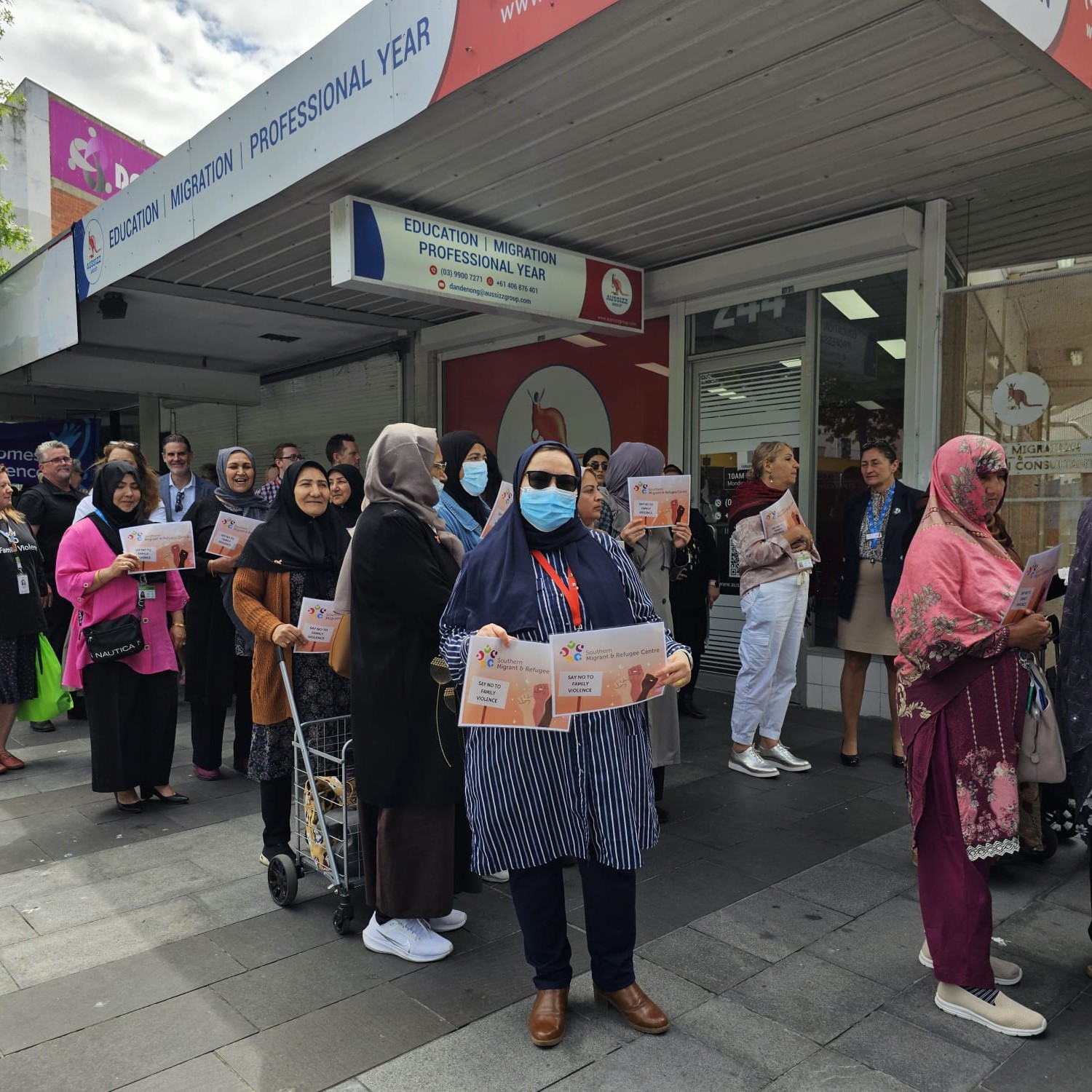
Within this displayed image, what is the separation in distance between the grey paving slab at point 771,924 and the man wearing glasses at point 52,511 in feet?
19.4

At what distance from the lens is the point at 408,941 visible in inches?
130

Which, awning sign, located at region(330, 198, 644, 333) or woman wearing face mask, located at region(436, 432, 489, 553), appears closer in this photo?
woman wearing face mask, located at region(436, 432, 489, 553)

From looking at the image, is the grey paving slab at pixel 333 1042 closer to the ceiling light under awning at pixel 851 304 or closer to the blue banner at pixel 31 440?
the ceiling light under awning at pixel 851 304

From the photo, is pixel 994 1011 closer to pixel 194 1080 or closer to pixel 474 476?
pixel 194 1080

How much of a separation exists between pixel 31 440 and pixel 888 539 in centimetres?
1363

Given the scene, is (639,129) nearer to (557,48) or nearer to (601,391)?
(557,48)

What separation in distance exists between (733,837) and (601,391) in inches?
220

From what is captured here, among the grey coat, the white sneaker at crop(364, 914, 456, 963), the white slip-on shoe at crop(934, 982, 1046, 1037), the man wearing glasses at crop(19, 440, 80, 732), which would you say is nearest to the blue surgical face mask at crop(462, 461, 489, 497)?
the grey coat

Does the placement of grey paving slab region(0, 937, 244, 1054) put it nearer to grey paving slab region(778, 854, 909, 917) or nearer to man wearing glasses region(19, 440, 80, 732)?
grey paving slab region(778, 854, 909, 917)

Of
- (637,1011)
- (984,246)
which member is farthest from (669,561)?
(984,246)

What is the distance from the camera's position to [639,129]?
5398 mm

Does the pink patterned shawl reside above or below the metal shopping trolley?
above

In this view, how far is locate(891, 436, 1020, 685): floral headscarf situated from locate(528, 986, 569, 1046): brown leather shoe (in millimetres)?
1534

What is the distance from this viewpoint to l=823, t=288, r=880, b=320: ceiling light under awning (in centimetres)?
710
